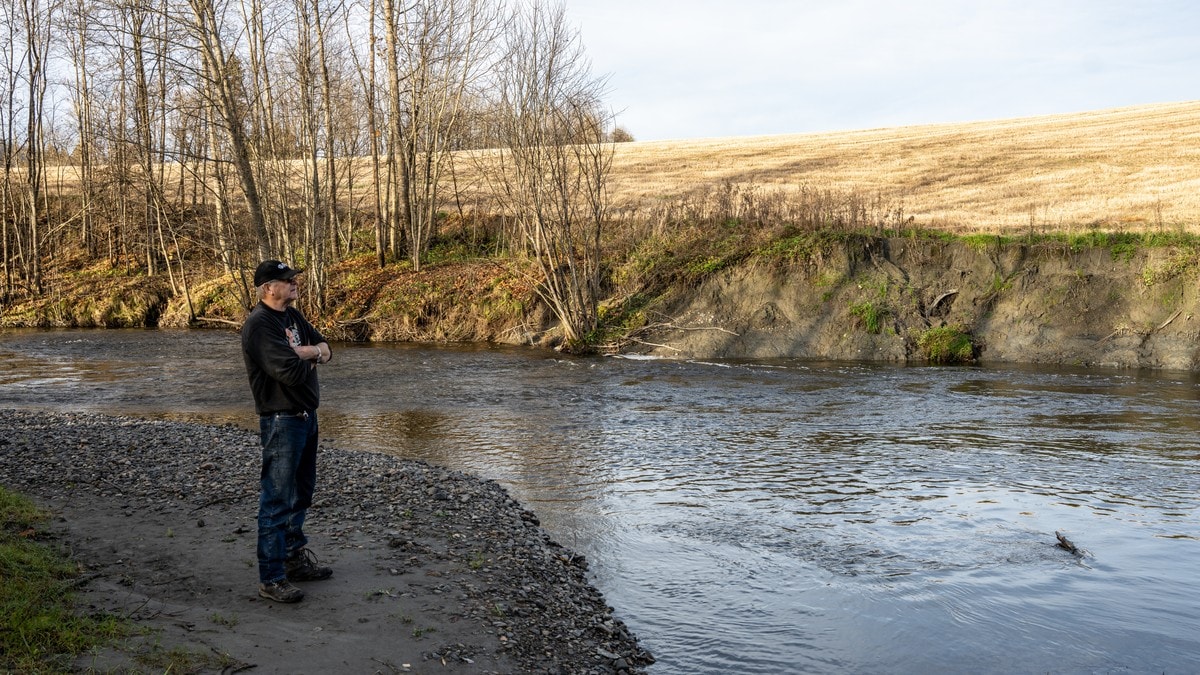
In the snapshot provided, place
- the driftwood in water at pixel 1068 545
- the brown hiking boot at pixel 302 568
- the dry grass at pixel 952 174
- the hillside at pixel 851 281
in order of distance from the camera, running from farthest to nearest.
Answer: the dry grass at pixel 952 174, the hillside at pixel 851 281, the driftwood in water at pixel 1068 545, the brown hiking boot at pixel 302 568

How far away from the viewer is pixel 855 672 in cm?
617

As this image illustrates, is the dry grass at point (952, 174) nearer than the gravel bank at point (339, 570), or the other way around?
the gravel bank at point (339, 570)

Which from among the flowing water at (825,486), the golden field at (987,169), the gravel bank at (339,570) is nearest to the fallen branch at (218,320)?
the flowing water at (825,486)

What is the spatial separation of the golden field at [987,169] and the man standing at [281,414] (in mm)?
21842

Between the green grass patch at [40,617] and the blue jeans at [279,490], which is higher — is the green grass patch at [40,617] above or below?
below

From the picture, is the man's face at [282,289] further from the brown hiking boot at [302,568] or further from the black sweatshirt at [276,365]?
the brown hiking boot at [302,568]

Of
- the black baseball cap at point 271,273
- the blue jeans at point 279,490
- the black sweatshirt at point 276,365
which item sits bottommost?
the blue jeans at point 279,490

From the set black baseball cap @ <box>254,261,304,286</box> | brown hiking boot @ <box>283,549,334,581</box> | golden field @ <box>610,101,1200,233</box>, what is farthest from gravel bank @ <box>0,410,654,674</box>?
golden field @ <box>610,101,1200,233</box>

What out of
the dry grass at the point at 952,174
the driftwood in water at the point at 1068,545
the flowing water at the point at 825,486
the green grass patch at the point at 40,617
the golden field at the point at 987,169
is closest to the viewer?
the green grass patch at the point at 40,617

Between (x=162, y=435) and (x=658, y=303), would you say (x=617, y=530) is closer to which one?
(x=162, y=435)

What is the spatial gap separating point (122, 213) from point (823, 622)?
3617 centimetres

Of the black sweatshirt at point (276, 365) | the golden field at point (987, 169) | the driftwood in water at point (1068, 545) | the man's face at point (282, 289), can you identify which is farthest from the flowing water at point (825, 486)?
the golden field at point (987, 169)

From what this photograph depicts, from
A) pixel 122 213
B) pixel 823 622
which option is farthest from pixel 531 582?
pixel 122 213

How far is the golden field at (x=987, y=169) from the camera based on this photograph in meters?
26.7
